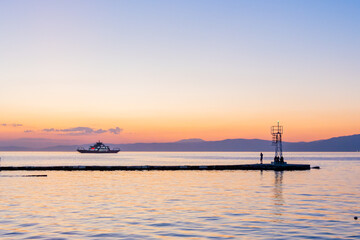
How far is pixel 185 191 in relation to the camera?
47500 mm

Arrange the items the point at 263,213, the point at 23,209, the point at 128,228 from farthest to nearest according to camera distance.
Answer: the point at 23,209 → the point at 263,213 → the point at 128,228

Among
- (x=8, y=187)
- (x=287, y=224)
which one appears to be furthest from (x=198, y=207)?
(x=8, y=187)

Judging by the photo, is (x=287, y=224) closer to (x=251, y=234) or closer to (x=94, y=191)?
(x=251, y=234)

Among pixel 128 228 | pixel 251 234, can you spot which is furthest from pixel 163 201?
pixel 251 234

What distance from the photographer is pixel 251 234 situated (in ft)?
79.0

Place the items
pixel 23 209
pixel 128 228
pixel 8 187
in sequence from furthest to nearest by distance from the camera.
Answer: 1. pixel 8 187
2. pixel 23 209
3. pixel 128 228

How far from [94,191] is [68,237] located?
2444 centimetres

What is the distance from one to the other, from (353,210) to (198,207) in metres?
11.6

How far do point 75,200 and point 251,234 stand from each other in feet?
66.0

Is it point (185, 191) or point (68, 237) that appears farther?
point (185, 191)

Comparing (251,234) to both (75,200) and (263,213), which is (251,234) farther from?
(75,200)

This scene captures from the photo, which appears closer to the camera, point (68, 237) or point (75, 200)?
point (68, 237)

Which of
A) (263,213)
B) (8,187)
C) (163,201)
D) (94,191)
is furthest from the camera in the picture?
(8,187)

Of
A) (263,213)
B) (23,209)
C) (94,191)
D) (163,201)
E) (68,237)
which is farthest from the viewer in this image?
(94,191)
